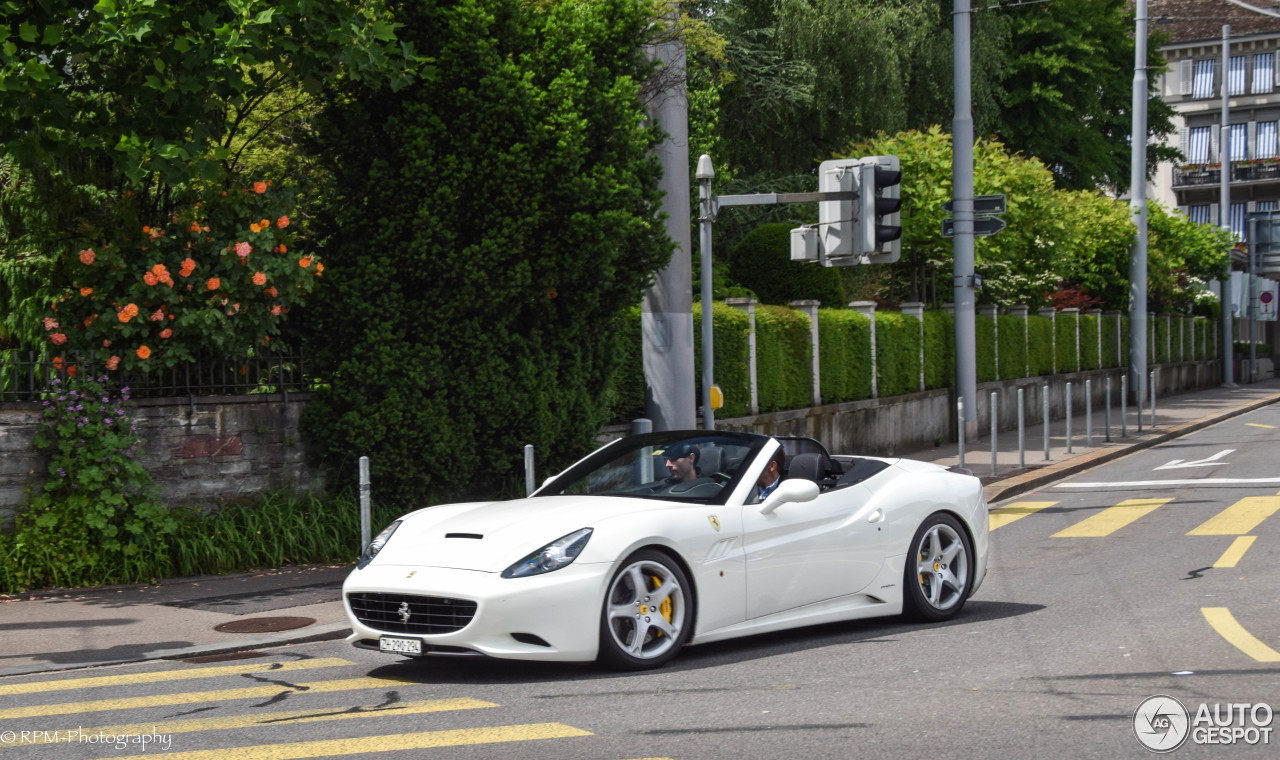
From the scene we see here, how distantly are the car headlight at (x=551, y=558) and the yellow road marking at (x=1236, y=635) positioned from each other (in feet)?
11.6

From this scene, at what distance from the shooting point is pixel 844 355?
73.8 feet

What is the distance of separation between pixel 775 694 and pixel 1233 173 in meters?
71.4

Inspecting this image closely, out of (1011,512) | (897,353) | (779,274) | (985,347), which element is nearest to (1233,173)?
(985,347)

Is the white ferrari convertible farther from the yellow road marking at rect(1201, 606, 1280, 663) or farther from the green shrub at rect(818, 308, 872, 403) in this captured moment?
the green shrub at rect(818, 308, 872, 403)

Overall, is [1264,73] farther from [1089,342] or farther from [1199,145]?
[1089,342]

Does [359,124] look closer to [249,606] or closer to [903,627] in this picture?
[249,606]

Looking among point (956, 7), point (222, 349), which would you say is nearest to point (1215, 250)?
point (956, 7)

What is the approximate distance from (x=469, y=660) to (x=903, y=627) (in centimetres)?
269

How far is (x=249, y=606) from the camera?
9703 mm

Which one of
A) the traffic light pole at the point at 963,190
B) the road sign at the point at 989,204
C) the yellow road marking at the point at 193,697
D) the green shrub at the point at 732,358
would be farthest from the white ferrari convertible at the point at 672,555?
the traffic light pole at the point at 963,190

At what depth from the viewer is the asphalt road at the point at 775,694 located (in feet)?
18.4

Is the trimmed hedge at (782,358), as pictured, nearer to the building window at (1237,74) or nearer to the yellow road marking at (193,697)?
the yellow road marking at (193,697)

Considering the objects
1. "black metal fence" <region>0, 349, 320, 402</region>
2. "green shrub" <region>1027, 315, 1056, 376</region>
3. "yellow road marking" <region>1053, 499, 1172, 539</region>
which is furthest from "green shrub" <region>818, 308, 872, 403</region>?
"black metal fence" <region>0, 349, 320, 402</region>

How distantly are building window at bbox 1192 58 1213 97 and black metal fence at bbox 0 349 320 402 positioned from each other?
71.1 m
